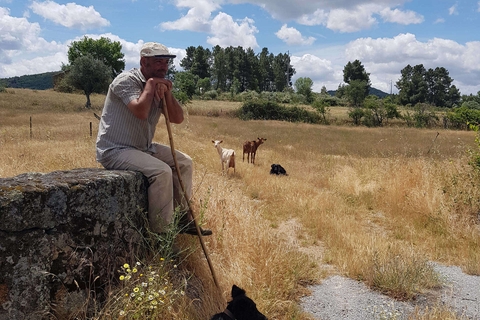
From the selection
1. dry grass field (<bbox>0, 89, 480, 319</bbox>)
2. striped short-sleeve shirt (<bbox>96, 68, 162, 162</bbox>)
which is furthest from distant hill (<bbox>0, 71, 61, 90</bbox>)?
striped short-sleeve shirt (<bbox>96, 68, 162, 162</bbox>)

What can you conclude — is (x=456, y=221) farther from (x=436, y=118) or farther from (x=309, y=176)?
(x=436, y=118)

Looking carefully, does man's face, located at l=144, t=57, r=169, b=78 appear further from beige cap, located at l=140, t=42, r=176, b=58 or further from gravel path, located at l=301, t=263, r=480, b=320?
gravel path, located at l=301, t=263, r=480, b=320

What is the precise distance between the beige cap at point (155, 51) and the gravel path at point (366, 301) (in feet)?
9.26

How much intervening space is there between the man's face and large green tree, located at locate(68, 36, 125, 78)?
79.6 metres

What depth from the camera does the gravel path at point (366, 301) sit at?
3.75 metres

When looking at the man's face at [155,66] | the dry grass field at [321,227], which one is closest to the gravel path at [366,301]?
the dry grass field at [321,227]

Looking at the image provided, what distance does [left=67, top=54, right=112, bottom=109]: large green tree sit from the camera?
45.9 m

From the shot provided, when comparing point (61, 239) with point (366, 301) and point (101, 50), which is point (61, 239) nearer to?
point (366, 301)

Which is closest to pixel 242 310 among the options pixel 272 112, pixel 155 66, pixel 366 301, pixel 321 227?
pixel 366 301

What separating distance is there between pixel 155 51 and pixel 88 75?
153ft

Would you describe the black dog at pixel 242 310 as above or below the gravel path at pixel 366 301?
above

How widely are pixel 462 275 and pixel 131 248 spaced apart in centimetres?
417

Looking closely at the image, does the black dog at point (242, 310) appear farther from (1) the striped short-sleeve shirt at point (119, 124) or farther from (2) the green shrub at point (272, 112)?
(2) the green shrub at point (272, 112)

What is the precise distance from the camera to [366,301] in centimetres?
403
